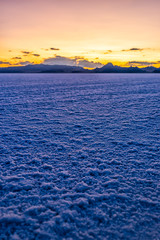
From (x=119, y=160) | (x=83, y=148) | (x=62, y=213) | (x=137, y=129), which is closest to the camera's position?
(x=62, y=213)

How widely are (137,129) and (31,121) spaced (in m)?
6.16

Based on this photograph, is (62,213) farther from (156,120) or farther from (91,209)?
(156,120)

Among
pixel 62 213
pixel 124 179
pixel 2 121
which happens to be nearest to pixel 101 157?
pixel 124 179

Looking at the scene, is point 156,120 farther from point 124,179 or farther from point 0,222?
point 0,222

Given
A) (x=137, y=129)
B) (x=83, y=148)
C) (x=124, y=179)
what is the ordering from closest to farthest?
(x=124, y=179) < (x=83, y=148) < (x=137, y=129)

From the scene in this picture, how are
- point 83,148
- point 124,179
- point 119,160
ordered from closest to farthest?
point 124,179 → point 119,160 → point 83,148

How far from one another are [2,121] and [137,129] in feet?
25.9

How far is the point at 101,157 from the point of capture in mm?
5789

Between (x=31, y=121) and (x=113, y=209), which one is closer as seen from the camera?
(x=113, y=209)

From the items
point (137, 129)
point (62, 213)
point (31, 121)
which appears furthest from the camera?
point (31, 121)

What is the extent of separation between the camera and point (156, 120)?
10211 mm

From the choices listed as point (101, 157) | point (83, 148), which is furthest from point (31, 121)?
point (101, 157)

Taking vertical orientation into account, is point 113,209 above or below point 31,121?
below

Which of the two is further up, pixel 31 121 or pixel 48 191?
pixel 31 121
